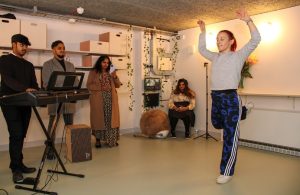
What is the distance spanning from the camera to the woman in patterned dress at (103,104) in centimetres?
432

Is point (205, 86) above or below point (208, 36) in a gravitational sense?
below

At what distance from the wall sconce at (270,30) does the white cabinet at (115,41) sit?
243 cm

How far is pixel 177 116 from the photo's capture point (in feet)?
17.7

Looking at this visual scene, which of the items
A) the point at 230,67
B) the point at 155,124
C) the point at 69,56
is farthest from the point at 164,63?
the point at 230,67

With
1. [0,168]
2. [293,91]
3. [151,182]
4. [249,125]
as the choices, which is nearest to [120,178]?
[151,182]

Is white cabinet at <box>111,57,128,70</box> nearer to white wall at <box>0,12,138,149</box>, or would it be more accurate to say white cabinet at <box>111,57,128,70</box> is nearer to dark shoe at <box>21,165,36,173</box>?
white wall at <box>0,12,138,149</box>

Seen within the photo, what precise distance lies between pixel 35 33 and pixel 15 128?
5.86 ft

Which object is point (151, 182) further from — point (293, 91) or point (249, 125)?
point (293, 91)

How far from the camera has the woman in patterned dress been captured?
432cm

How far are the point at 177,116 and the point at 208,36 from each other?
169 centimetres

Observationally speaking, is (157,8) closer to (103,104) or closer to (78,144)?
(103,104)

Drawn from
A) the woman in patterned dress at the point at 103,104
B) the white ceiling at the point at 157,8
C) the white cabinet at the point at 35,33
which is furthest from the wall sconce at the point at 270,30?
the white cabinet at the point at 35,33

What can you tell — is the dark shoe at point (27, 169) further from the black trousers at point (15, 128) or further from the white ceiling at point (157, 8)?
the white ceiling at point (157, 8)

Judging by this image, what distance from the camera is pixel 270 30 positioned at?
4.44 m
